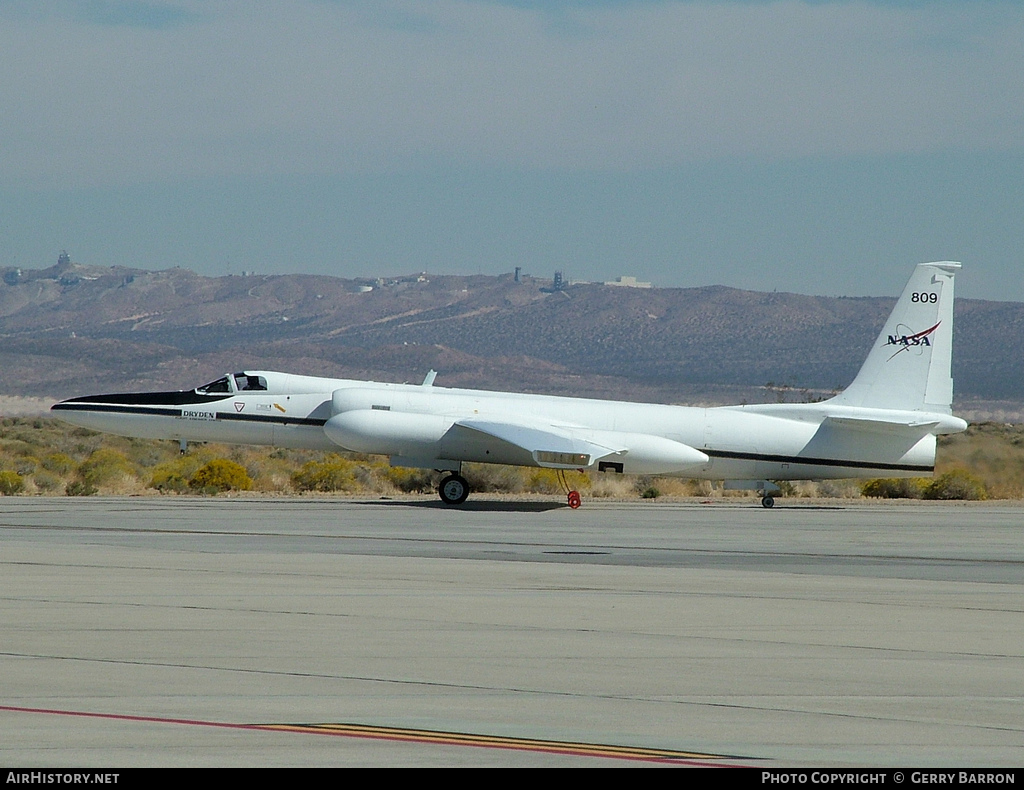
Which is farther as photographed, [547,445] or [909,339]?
[909,339]

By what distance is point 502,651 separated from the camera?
10414mm

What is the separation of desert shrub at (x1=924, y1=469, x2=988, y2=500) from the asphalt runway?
1768 cm

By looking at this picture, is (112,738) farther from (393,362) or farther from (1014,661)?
(393,362)

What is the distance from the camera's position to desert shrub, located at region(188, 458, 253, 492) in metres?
36.2

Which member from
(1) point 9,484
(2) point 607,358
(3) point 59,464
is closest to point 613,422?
(1) point 9,484

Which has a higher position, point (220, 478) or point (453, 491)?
point (220, 478)

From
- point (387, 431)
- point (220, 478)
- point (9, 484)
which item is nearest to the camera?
point (387, 431)

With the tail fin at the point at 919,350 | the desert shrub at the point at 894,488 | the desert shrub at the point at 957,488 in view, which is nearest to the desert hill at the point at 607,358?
the desert shrub at the point at 894,488

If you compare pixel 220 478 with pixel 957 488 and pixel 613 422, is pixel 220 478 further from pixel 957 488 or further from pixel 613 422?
pixel 957 488

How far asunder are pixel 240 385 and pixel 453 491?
5.26 metres

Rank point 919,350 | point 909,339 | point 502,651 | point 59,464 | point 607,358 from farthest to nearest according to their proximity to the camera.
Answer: point 607,358, point 59,464, point 909,339, point 919,350, point 502,651

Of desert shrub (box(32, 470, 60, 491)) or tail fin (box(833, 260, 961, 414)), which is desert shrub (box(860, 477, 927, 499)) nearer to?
tail fin (box(833, 260, 961, 414))

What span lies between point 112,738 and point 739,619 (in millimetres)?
6610

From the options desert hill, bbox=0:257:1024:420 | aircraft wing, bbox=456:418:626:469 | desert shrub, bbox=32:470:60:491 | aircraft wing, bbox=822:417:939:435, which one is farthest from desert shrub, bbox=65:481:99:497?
desert hill, bbox=0:257:1024:420
